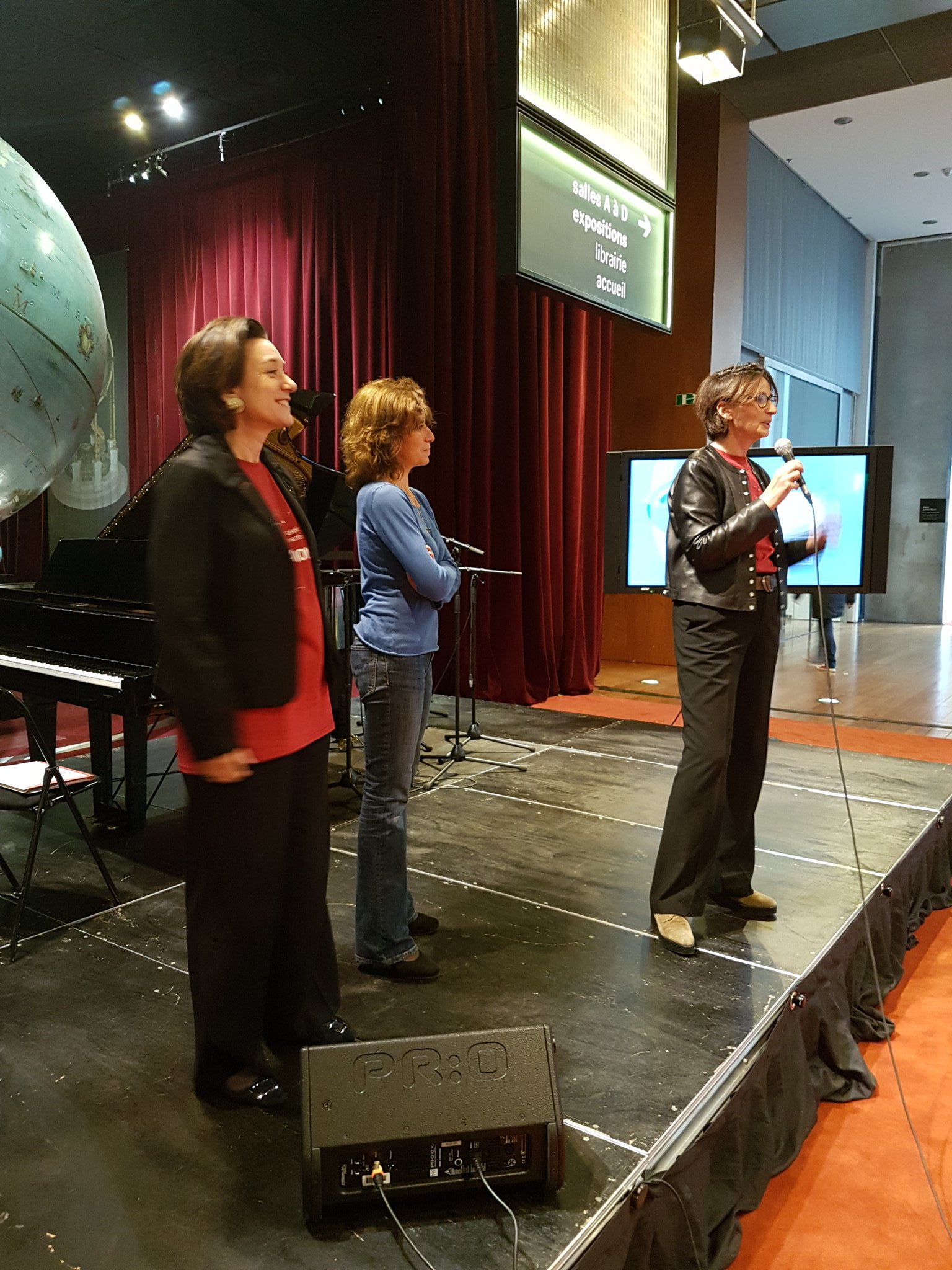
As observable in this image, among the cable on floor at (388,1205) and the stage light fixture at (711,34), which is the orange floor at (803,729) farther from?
the cable on floor at (388,1205)

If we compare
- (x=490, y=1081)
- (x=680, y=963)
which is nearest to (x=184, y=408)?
(x=490, y=1081)

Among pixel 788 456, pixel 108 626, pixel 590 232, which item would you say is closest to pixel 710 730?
pixel 788 456

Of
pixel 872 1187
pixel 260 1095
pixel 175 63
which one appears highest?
pixel 175 63

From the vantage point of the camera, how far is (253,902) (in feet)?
5.27

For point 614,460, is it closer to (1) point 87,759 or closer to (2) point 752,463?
(2) point 752,463

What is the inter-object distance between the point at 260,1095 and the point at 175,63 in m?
5.88

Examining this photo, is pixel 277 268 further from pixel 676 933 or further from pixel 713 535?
pixel 676 933

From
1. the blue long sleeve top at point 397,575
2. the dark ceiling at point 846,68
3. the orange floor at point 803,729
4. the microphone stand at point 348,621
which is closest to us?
the blue long sleeve top at point 397,575

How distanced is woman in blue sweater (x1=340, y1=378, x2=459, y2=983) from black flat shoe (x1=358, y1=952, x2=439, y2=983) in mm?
75

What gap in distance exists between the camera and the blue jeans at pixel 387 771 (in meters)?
2.14

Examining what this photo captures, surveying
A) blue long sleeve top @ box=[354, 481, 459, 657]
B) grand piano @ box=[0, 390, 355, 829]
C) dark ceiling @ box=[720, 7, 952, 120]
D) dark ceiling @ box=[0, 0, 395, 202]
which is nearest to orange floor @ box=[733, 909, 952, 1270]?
blue long sleeve top @ box=[354, 481, 459, 657]

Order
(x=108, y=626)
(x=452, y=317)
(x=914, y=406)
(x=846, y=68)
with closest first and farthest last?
(x=108, y=626) < (x=452, y=317) < (x=846, y=68) < (x=914, y=406)

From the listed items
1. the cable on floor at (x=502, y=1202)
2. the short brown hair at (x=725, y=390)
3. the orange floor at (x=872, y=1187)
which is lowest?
the orange floor at (x=872, y=1187)

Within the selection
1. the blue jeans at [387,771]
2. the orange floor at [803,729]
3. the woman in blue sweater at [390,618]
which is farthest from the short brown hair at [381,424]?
the orange floor at [803,729]
